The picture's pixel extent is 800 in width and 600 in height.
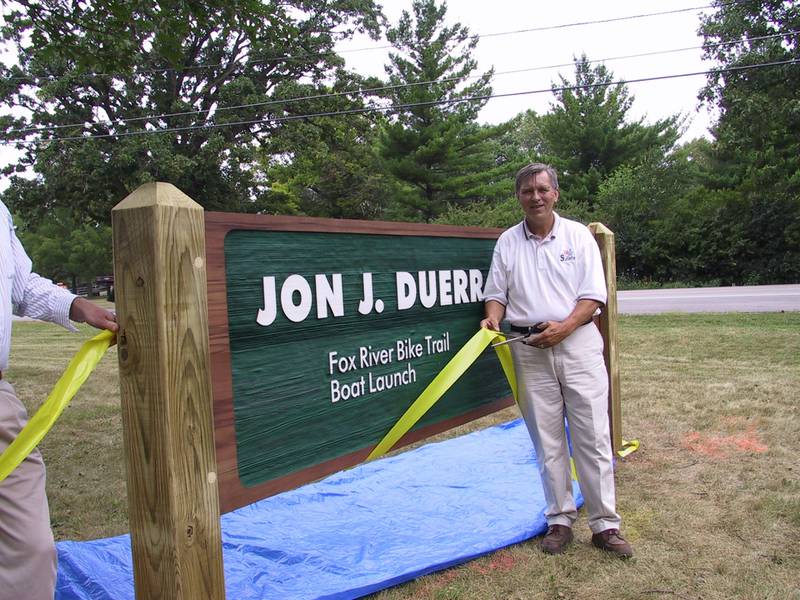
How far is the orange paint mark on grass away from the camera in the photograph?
4230mm

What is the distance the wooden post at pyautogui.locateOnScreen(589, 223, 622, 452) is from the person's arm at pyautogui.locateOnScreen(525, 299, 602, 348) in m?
1.26

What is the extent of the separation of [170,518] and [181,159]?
2134 cm

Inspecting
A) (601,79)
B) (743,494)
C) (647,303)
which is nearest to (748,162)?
(601,79)

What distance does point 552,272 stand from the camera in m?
2.95

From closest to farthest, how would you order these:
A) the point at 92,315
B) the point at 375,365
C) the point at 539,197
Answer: the point at 92,315 < the point at 375,365 < the point at 539,197

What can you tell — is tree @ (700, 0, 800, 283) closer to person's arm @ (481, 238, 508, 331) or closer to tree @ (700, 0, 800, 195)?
tree @ (700, 0, 800, 195)

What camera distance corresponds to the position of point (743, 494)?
3.55 meters

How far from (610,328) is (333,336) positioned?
2365 millimetres

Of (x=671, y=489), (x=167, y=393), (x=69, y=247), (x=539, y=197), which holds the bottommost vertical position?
(x=671, y=489)

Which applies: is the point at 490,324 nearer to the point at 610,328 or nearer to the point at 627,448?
the point at 610,328

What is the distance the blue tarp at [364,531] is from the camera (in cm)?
269

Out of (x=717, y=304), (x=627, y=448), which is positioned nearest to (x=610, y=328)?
(x=627, y=448)

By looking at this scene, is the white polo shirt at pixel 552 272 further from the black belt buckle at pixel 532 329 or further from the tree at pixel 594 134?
the tree at pixel 594 134

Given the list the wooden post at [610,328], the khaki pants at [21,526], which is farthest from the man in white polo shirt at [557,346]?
the khaki pants at [21,526]
